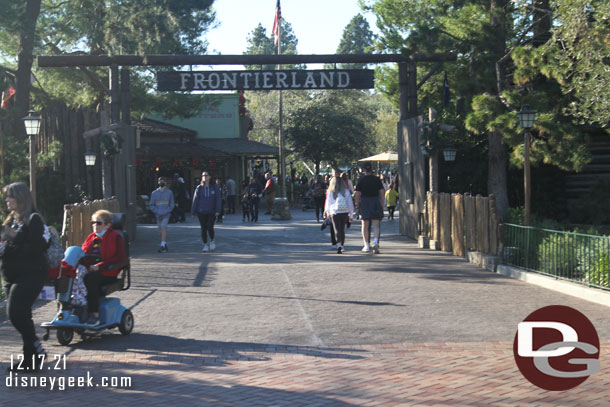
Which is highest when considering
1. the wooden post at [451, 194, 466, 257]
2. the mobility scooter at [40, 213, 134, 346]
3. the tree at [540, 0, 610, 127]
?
the tree at [540, 0, 610, 127]

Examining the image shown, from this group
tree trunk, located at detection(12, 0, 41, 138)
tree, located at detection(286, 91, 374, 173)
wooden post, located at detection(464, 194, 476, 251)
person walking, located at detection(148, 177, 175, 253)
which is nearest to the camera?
wooden post, located at detection(464, 194, 476, 251)

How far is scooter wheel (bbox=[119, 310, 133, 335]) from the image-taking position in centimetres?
821

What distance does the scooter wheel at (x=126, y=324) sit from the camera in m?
8.21

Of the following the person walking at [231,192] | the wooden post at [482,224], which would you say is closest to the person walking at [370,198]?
the wooden post at [482,224]

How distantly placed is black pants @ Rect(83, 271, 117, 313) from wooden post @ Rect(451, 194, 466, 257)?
29.0 feet

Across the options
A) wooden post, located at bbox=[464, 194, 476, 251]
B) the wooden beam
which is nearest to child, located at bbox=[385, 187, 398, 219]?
the wooden beam

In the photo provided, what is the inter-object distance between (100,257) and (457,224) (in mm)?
8934

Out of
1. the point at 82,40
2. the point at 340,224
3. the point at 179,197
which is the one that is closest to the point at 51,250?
the point at 340,224

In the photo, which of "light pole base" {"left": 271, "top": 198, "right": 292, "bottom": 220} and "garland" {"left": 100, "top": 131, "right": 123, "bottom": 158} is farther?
"light pole base" {"left": 271, "top": 198, "right": 292, "bottom": 220}

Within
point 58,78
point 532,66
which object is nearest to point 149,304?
point 532,66

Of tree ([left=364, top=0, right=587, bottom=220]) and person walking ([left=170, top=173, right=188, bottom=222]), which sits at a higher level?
tree ([left=364, top=0, right=587, bottom=220])

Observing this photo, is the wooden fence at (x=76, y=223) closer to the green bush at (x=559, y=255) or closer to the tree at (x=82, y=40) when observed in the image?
the tree at (x=82, y=40)

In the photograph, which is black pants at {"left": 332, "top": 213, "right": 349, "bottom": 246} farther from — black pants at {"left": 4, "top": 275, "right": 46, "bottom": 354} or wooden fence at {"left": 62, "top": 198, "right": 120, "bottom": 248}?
black pants at {"left": 4, "top": 275, "right": 46, "bottom": 354}

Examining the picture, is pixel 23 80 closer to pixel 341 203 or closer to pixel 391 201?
pixel 341 203
